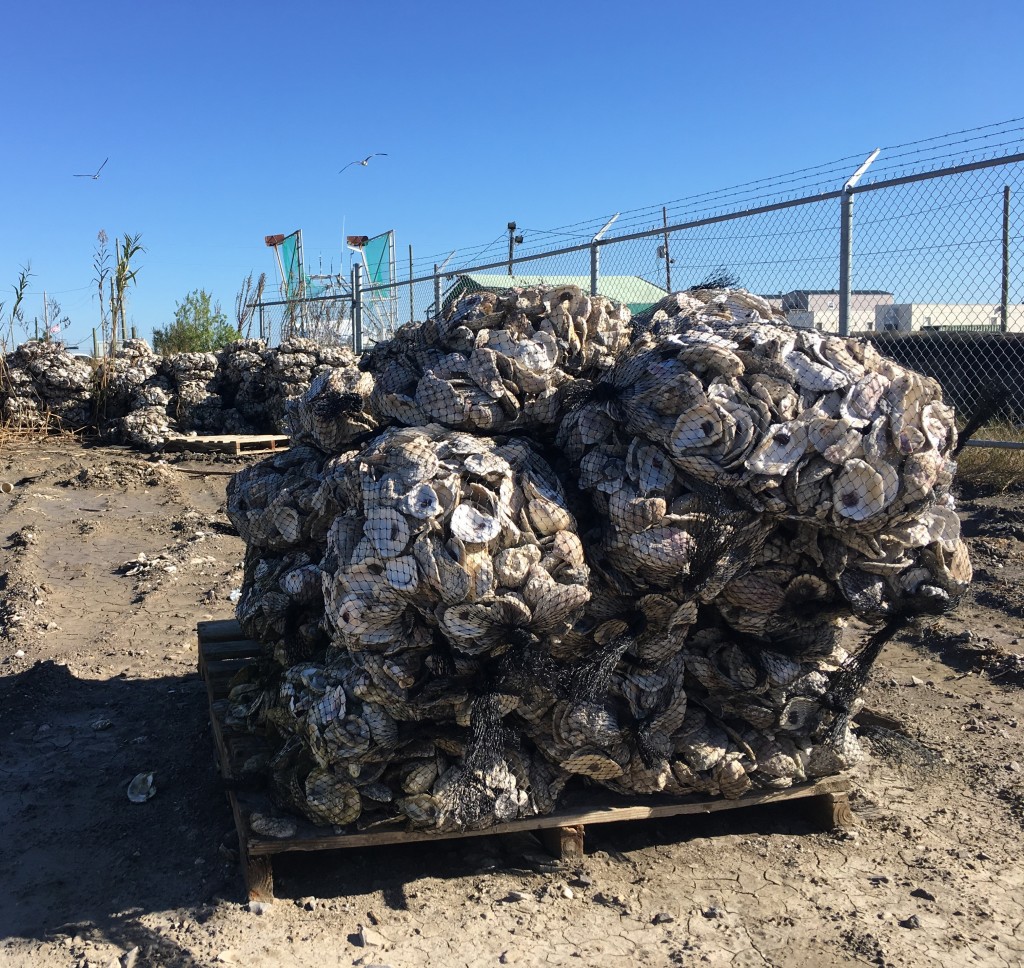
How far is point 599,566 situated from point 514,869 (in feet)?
3.47

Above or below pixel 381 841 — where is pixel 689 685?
above

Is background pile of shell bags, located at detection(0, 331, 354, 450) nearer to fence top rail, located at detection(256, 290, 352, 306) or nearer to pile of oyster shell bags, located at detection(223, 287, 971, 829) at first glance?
fence top rail, located at detection(256, 290, 352, 306)

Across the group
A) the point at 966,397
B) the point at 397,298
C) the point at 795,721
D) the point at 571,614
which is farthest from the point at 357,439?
the point at 397,298

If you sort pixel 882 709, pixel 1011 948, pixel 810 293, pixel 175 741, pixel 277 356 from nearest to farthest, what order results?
pixel 1011 948 → pixel 175 741 → pixel 882 709 → pixel 810 293 → pixel 277 356

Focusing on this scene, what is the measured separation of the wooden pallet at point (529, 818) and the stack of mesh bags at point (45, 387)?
10.0m

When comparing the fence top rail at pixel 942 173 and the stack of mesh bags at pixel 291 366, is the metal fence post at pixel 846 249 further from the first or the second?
the stack of mesh bags at pixel 291 366

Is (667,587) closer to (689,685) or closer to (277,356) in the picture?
(689,685)

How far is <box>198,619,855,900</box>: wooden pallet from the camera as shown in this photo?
2.81 meters

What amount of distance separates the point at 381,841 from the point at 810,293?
5.06 meters

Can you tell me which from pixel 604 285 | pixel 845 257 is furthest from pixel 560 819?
pixel 604 285

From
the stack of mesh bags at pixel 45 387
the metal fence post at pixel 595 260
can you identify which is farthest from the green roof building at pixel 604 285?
the stack of mesh bags at pixel 45 387

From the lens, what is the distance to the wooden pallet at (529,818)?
281cm

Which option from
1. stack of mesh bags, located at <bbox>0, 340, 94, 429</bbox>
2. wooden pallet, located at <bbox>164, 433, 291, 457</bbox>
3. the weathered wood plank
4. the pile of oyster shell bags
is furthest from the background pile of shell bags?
the weathered wood plank

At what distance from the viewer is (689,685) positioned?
10.2ft
